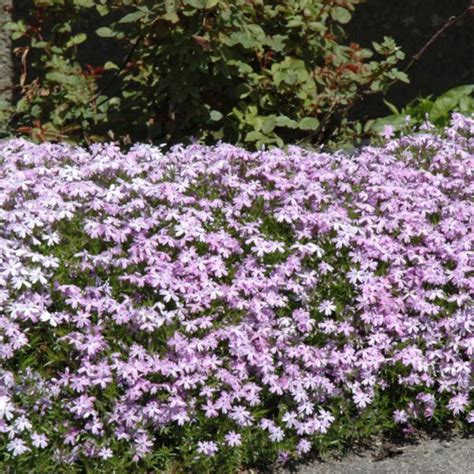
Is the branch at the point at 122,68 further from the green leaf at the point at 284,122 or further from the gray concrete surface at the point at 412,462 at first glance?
the gray concrete surface at the point at 412,462

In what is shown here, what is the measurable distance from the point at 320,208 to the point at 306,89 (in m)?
1.48

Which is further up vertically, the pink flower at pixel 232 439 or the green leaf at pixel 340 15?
the green leaf at pixel 340 15

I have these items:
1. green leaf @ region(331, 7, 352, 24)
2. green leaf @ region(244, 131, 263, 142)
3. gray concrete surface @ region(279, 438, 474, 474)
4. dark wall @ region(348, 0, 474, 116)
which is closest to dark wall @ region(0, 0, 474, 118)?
dark wall @ region(348, 0, 474, 116)

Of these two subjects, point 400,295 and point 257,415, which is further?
point 400,295

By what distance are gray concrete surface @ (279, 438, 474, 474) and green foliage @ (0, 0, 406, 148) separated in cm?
200

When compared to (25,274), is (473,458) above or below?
below

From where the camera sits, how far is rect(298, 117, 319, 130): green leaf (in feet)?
17.8

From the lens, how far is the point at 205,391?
11.9 feet

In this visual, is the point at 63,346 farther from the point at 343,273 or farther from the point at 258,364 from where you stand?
the point at 343,273

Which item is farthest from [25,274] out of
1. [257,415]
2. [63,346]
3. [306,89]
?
[306,89]

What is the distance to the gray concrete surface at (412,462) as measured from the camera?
3770mm

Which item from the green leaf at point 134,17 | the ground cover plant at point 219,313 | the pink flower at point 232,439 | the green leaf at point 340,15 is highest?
the green leaf at point 340,15

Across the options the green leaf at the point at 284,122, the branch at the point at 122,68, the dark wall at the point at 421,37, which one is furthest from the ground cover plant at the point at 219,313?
the dark wall at the point at 421,37

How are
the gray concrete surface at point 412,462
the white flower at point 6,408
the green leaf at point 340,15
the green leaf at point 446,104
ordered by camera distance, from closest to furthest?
1. the white flower at point 6,408
2. the gray concrete surface at point 412,462
3. the green leaf at point 340,15
4. the green leaf at point 446,104
